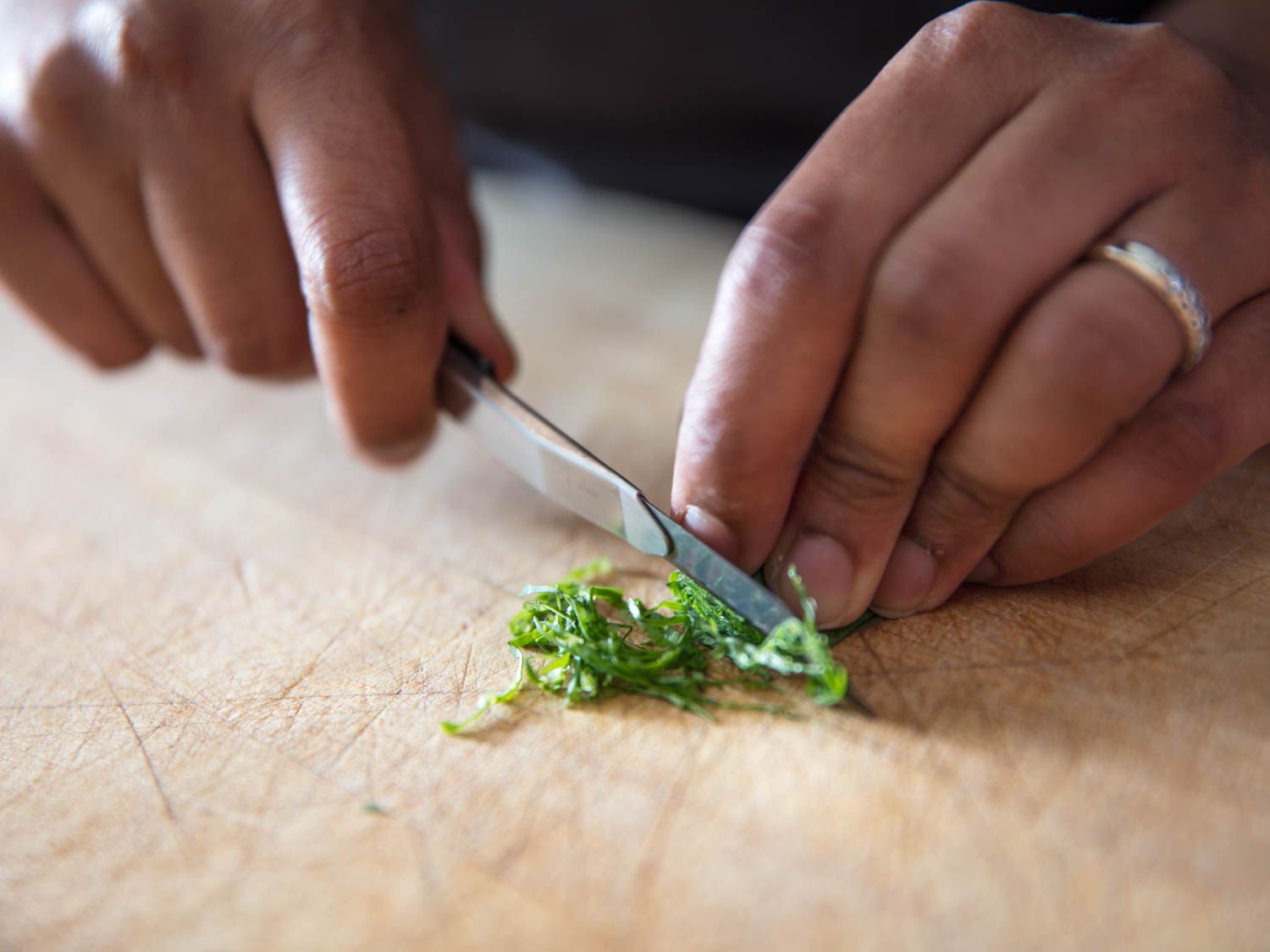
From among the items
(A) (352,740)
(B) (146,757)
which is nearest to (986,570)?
(A) (352,740)

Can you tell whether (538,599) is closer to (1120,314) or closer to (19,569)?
(1120,314)

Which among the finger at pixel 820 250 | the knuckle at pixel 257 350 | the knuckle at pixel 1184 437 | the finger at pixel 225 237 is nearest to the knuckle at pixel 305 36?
the finger at pixel 225 237

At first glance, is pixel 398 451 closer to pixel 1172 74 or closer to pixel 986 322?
pixel 986 322

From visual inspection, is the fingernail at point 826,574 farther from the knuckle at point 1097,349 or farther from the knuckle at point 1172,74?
the knuckle at point 1172,74

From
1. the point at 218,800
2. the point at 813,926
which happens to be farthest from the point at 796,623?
the point at 218,800

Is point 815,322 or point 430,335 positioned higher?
point 815,322

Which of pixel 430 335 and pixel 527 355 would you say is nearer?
pixel 430 335

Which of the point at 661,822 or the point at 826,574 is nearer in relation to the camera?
the point at 661,822
